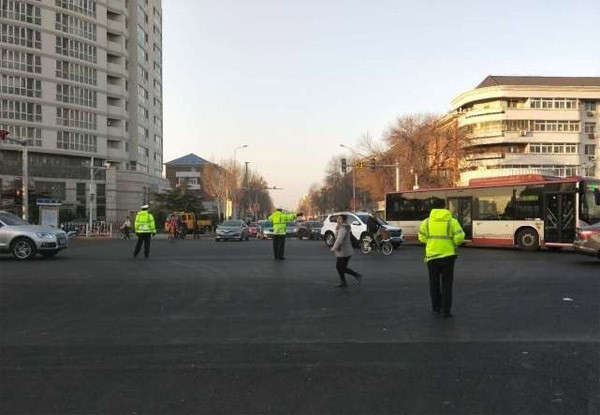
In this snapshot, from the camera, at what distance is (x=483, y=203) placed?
28500 mm


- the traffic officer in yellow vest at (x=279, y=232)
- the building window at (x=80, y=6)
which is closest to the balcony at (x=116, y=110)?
the building window at (x=80, y=6)

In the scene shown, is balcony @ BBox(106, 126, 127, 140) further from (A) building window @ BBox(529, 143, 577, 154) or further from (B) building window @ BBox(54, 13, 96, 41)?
(A) building window @ BBox(529, 143, 577, 154)

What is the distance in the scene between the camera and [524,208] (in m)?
26.6

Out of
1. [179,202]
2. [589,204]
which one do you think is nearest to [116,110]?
[179,202]

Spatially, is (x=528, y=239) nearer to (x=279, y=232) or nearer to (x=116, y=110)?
(x=279, y=232)

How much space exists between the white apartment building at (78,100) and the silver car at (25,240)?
47.3 m

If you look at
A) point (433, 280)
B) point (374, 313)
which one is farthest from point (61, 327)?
point (433, 280)

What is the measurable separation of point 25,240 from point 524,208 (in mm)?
19445

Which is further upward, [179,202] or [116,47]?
[116,47]

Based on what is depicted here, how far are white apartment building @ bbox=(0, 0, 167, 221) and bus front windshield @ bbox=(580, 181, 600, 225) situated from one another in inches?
2085

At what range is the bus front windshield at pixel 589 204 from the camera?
947 inches

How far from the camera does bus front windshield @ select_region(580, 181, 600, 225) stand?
2406cm

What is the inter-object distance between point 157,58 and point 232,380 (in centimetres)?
10170

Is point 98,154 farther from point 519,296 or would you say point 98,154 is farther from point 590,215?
point 519,296
